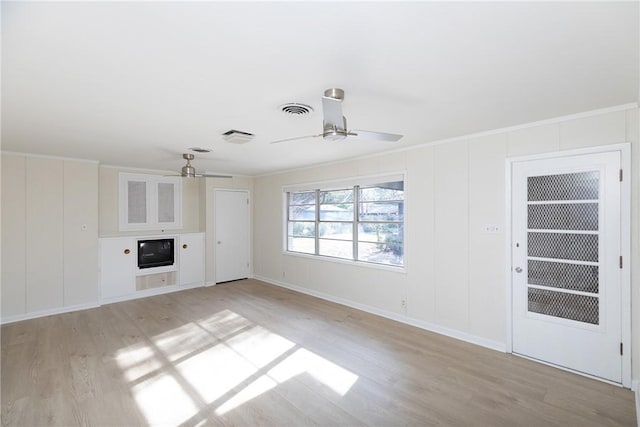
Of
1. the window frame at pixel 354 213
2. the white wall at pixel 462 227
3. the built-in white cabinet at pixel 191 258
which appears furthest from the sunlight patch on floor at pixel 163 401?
the built-in white cabinet at pixel 191 258

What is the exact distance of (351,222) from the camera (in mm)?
4938

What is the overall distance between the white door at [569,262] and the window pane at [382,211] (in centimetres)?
147

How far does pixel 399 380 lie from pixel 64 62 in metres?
3.39

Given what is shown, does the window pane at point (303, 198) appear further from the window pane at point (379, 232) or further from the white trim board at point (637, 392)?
the white trim board at point (637, 392)

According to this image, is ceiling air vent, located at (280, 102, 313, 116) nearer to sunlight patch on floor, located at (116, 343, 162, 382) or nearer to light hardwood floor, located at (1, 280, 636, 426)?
light hardwood floor, located at (1, 280, 636, 426)

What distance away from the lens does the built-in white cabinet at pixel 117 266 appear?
16.4 ft

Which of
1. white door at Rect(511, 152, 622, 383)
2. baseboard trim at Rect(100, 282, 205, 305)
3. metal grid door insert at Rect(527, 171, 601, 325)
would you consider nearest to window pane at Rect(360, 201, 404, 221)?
white door at Rect(511, 152, 622, 383)

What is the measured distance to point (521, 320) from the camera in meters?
3.11

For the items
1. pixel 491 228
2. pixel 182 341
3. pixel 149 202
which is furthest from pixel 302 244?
pixel 491 228

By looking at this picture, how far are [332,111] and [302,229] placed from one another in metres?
4.07

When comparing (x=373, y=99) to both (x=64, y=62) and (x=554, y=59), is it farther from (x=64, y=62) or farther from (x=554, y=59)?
(x=64, y=62)

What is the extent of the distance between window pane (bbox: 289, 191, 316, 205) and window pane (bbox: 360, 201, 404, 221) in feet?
4.00

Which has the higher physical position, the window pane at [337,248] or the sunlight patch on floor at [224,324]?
the window pane at [337,248]

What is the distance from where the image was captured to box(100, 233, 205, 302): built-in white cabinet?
5035 millimetres
